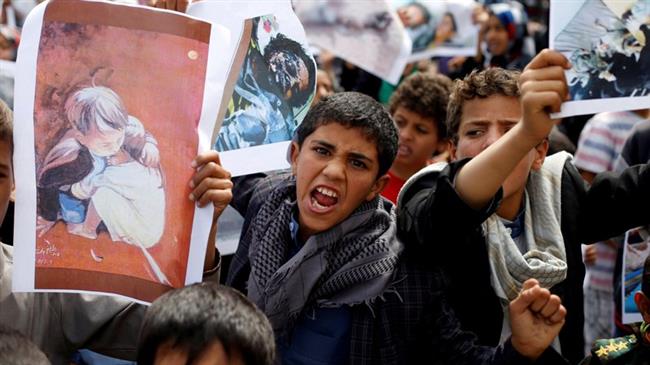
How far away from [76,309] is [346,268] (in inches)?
26.3

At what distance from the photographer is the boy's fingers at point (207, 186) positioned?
2611mm

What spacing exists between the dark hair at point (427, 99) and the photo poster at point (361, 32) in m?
0.20

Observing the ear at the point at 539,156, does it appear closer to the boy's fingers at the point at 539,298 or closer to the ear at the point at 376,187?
the ear at the point at 376,187

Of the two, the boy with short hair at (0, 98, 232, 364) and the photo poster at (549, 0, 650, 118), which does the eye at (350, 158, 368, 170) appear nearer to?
the boy with short hair at (0, 98, 232, 364)

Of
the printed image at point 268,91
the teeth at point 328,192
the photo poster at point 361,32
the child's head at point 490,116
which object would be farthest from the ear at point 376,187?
the photo poster at point 361,32

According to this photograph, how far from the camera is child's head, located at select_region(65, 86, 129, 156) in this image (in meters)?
2.63

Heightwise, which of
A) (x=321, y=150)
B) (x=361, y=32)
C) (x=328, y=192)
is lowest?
(x=328, y=192)

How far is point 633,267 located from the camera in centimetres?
350

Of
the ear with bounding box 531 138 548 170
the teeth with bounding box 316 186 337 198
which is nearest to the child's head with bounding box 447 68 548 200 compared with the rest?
the ear with bounding box 531 138 548 170

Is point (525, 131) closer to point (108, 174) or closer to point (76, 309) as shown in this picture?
point (108, 174)

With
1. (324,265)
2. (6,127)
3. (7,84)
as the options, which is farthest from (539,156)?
(7,84)

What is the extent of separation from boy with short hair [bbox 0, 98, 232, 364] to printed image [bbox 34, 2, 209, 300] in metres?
0.07

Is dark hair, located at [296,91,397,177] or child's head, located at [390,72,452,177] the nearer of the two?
dark hair, located at [296,91,397,177]

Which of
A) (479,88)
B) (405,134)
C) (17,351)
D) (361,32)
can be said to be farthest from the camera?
(361,32)
